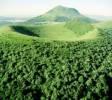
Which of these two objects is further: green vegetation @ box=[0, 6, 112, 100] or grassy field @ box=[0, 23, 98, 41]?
grassy field @ box=[0, 23, 98, 41]

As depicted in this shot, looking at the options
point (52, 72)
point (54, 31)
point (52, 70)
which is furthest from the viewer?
point (54, 31)

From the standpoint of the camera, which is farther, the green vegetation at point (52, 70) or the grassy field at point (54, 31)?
the grassy field at point (54, 31)

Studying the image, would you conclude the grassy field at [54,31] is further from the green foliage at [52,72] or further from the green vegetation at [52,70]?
the green foliage at [52,72]

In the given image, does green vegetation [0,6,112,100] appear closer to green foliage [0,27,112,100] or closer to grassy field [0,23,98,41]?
green foliage [0,27,112,100]

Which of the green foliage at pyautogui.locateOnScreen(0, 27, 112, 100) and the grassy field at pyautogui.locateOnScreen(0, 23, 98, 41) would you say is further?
the grassy field at pyautogui.locateOnScreen(0, 23, 98, 41)

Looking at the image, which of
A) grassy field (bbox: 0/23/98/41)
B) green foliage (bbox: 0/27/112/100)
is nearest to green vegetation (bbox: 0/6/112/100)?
green foliage (bbox: 0/27/112/100)

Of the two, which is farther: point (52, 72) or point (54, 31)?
point (54, 31)

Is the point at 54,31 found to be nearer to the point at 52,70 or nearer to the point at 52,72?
the point at 52,70

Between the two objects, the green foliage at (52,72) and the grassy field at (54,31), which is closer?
the green foliage at (52,72)

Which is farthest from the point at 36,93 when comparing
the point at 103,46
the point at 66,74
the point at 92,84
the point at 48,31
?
the point at 48,31

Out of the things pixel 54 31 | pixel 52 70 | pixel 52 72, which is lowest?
pixel 52 72

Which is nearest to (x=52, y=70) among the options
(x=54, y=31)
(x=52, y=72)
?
(x=52, y=72)

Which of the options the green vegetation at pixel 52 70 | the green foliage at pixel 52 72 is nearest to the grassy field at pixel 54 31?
the green vegetation at pixel 52 70
